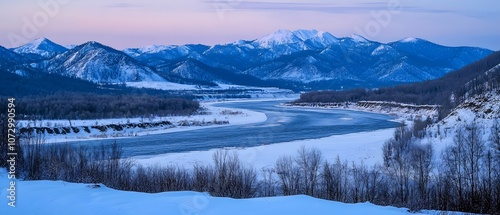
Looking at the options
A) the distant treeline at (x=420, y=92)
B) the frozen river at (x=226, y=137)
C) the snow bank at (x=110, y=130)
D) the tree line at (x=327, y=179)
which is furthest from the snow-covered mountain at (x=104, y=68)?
the tree line at (x=327, y=179)

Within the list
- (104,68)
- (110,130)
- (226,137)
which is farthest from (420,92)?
(104,68)

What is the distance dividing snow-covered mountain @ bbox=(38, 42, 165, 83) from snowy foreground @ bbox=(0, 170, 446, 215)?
166754 millimetres

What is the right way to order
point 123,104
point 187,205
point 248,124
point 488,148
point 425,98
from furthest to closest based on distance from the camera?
point 425,98
point 123,104
point 248,124
point 488,148
point 187,205

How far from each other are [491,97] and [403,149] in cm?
928

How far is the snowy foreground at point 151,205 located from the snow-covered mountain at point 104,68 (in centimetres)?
16675

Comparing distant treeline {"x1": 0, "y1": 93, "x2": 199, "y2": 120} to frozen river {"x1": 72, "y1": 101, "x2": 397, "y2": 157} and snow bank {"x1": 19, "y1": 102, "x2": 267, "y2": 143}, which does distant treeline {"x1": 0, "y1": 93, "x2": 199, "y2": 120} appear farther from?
frozen river {"x1": 72, "y1": 101, "x2": 397, "y2": 157}

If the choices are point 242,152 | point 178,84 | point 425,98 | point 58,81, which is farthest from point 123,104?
point 178,84

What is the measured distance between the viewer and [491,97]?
3700cm

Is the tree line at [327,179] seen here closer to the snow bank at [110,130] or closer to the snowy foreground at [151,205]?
the snowy foreground at [151,205]

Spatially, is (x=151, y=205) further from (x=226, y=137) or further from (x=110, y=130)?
(x=110, y=130)

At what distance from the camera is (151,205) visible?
11938 mm

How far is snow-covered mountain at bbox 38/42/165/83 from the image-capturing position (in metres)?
181

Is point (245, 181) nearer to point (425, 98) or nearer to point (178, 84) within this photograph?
point (425, 98)

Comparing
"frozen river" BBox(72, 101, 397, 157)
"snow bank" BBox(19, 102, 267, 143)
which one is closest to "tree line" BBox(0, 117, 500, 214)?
"frozen river" BBox(72, 101, 397, 157)
